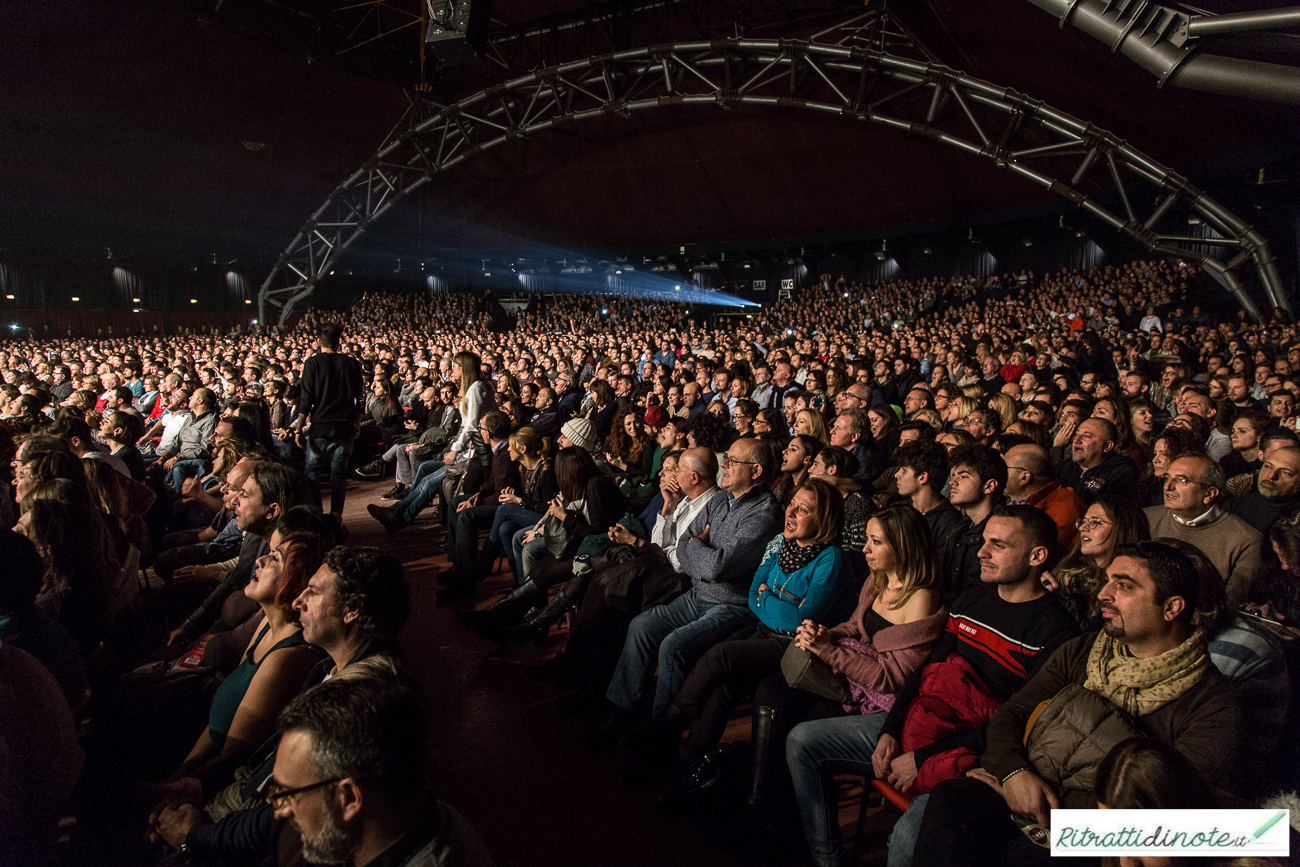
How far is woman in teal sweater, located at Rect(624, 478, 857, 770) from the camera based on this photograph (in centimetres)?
269

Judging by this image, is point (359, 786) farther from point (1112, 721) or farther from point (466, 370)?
point (466, 370)

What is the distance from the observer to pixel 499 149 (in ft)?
62.0

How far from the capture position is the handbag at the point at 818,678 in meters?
2.39

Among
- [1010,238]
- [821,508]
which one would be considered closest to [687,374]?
[821,508]

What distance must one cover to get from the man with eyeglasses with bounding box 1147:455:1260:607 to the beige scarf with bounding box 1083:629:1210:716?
46.4 inches

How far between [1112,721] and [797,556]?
115 cm

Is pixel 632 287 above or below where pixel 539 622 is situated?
above

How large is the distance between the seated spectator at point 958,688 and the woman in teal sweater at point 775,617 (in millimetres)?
384

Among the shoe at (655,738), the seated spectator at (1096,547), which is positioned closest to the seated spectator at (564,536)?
the shoe at (655,738)

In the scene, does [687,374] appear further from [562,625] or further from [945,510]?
[945,510]

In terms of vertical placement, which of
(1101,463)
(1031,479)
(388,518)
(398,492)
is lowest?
(398,492)

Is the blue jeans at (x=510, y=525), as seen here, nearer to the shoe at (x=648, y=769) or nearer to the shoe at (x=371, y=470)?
the shoe at (x=648, y=769)

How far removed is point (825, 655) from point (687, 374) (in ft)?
20.6

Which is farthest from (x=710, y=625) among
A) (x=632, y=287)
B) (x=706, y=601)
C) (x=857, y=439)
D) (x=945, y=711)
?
(x=632, y=287)
